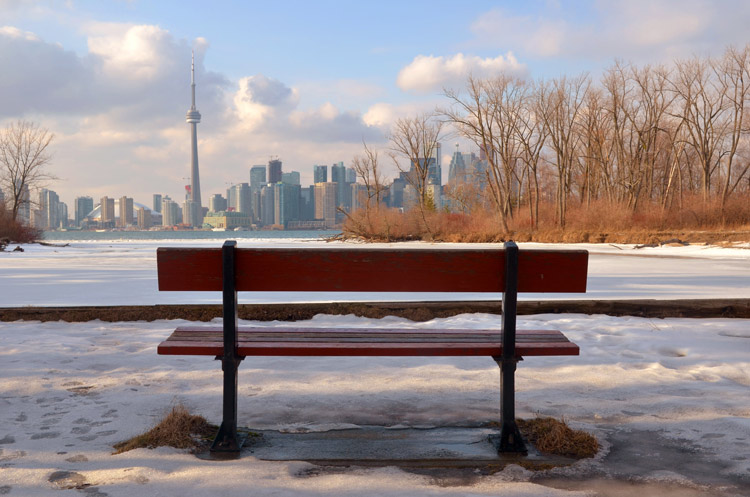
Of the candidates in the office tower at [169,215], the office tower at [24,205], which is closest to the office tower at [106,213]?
the office tower at [169,215]

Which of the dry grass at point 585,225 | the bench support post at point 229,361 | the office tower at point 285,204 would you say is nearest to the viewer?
the bench support post at point 229,361

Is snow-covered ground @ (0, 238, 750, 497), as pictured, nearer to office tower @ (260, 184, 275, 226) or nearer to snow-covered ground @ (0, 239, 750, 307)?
snow-covered ground @ (0, 239, 750, 307)

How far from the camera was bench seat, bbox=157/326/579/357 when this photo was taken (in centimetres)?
299

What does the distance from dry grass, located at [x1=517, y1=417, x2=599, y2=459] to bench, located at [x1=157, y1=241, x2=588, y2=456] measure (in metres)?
0.16


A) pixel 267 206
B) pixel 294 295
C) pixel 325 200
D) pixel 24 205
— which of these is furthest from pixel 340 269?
pixel 267 206

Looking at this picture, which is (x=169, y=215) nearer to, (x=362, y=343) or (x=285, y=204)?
(x=285, y=204)

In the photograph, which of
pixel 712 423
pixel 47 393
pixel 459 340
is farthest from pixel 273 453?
pixel 712 423

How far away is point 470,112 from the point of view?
32125 millimetres

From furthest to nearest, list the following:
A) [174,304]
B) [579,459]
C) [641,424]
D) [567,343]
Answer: [174,304] < [641,424] < [567,343] < [579,459]

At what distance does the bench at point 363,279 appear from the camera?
2.99 metres

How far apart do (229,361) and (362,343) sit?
683mm

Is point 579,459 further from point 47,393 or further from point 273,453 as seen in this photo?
point 47,393

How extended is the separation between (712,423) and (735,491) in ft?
3.10

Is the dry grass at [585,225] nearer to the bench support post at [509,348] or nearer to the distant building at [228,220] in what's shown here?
the bench support post at [509,348]
